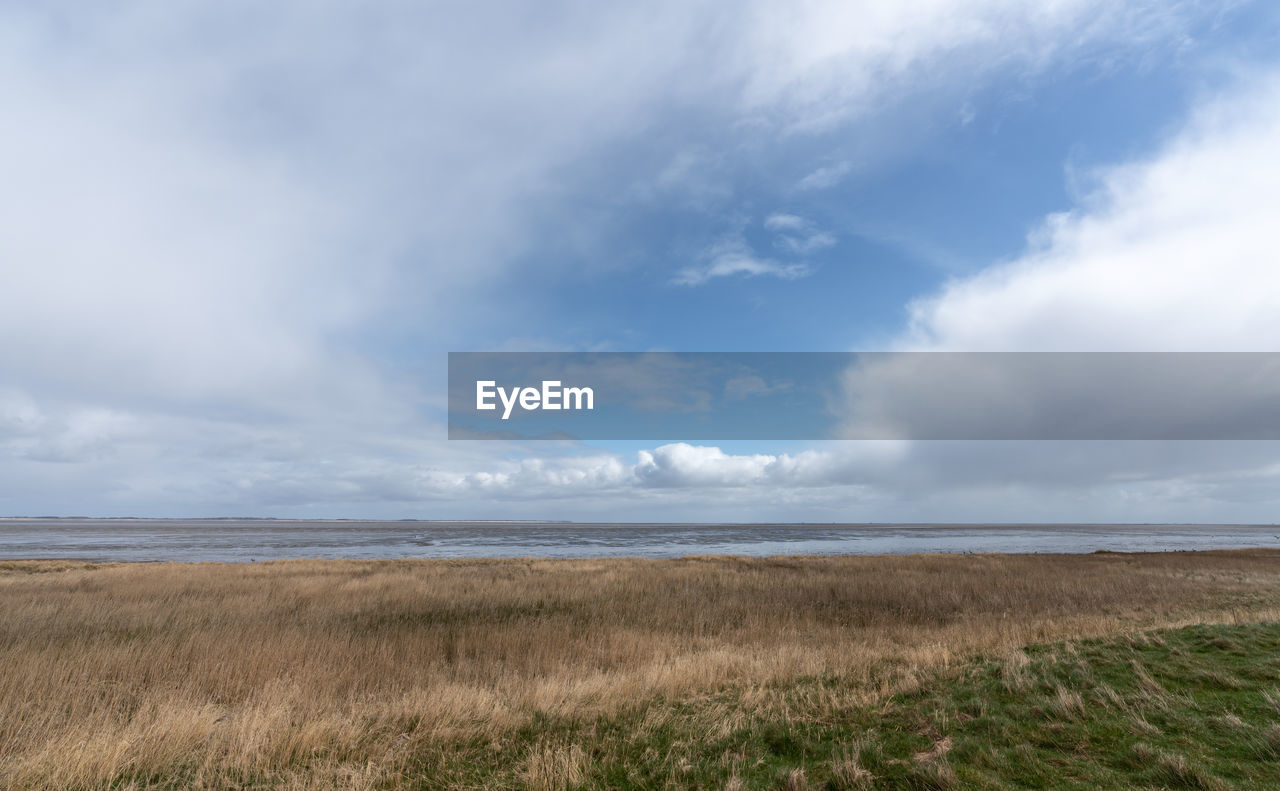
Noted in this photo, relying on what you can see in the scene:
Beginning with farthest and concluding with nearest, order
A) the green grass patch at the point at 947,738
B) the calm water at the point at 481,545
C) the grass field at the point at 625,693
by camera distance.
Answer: the calm water at the point at 481,545 < the grass field at the point at 625,693 < the green grass patch at the point at 947,738

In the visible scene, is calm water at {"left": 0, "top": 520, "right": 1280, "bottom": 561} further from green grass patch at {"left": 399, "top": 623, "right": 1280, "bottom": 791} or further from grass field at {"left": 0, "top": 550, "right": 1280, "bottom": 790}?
green grass patch at {"left": 399, "top": 623, "right": 1280, "bottom": 791}

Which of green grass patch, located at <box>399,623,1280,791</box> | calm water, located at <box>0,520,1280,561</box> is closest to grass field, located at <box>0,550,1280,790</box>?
green grass patch, located at <box>399,623,1280,791</box>

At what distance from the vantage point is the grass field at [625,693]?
625 cm

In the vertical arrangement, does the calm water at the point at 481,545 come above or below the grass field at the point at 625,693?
below

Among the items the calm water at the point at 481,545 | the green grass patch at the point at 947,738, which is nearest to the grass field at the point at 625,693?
the green grass patch at the point at 947,738

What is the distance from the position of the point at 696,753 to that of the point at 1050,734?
14.0 feet

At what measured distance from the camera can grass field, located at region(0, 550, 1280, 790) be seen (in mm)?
6250

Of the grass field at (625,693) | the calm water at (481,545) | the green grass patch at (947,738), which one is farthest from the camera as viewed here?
the calm water at (481,545)

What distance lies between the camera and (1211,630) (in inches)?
478

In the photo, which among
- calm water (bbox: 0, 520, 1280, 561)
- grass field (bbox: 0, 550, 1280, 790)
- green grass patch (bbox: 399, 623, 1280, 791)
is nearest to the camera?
green grass patch (bbox: 399, 623, 1280, 791)

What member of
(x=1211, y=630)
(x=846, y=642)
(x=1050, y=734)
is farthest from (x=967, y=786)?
(x=1211, y=630)

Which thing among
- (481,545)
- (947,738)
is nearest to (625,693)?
(947,738)

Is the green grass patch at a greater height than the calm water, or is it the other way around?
the green grass patch

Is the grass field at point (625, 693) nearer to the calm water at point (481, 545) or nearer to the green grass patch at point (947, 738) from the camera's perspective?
the green grass patch at point (947, 738)
